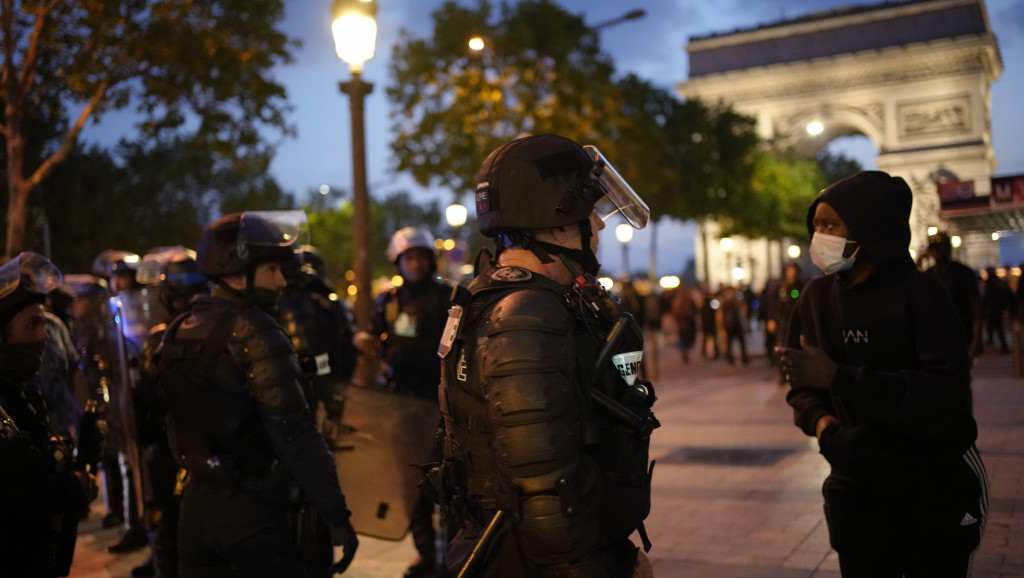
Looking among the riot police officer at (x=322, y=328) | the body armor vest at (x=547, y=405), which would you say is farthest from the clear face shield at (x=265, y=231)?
the body armor vest at (x=547, y=405)

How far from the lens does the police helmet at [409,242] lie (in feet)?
21.2

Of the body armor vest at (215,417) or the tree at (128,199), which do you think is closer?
the body armor vest at (215,417)

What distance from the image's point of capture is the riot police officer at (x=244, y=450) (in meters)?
3.43

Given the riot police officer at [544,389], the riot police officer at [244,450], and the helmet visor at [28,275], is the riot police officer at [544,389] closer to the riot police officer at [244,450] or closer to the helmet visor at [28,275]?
the riot police officer at [244,450]

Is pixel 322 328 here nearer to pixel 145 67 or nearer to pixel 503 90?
pixel 145 67

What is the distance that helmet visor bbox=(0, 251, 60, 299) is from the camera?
11.9ft

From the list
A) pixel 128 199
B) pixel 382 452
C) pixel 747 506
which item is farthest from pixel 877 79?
pixel 382 452

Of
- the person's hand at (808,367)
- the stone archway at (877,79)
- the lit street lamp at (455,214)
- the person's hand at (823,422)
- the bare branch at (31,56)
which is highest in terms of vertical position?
the stone archway at (877,79)

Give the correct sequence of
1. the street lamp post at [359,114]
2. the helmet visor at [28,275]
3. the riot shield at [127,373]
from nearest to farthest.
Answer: the helmet visor at [28,275] → the riot shield at [127,373] → the street lamp post at [359,114]

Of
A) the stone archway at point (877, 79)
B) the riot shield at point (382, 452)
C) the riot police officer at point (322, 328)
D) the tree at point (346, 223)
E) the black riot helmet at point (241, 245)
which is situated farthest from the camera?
the tree at point (346, 223)

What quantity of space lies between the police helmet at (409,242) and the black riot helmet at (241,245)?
249 cm

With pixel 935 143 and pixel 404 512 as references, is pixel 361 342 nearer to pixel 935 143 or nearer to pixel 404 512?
pixel 404 512

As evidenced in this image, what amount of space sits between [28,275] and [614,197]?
2386mm

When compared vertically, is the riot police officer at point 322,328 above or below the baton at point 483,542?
above
